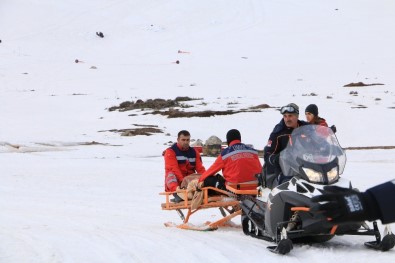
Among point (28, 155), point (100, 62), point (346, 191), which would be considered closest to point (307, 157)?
point (346, 191)

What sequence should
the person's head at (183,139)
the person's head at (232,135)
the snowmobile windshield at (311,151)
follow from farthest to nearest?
1. the person's head at (183,139)
2. the person's head at (232,135)
3. the snowmobile windshield at (311,151)

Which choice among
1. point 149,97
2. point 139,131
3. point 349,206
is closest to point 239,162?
point 349,206

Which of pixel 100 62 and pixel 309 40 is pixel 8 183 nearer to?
pixel 100 62

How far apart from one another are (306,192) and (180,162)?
11.7 ft

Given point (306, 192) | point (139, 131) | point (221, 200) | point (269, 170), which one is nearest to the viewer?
point (306, 192)

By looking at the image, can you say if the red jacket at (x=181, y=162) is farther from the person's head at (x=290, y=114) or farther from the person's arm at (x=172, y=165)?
the person's head at (x=290, y=114)

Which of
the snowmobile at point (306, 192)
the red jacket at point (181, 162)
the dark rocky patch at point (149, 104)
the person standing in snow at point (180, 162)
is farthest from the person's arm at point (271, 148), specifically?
the dark rocky patch at point (149, 104)

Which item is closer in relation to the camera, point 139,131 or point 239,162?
point 239,162

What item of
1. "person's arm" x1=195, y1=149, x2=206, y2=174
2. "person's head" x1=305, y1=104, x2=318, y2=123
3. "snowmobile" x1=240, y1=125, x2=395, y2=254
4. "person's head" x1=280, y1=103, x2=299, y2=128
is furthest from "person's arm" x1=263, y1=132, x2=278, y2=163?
"person's arm" x1=195, y1=149, x2=206, y2=174

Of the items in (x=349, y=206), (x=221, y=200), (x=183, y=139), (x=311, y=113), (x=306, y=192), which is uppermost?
(x=311, y=113)

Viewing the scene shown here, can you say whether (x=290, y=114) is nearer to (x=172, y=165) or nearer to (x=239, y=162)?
(x=239, y=162)

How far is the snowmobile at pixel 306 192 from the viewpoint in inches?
239

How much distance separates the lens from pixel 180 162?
9414 millimetres

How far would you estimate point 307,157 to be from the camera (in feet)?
20.9
